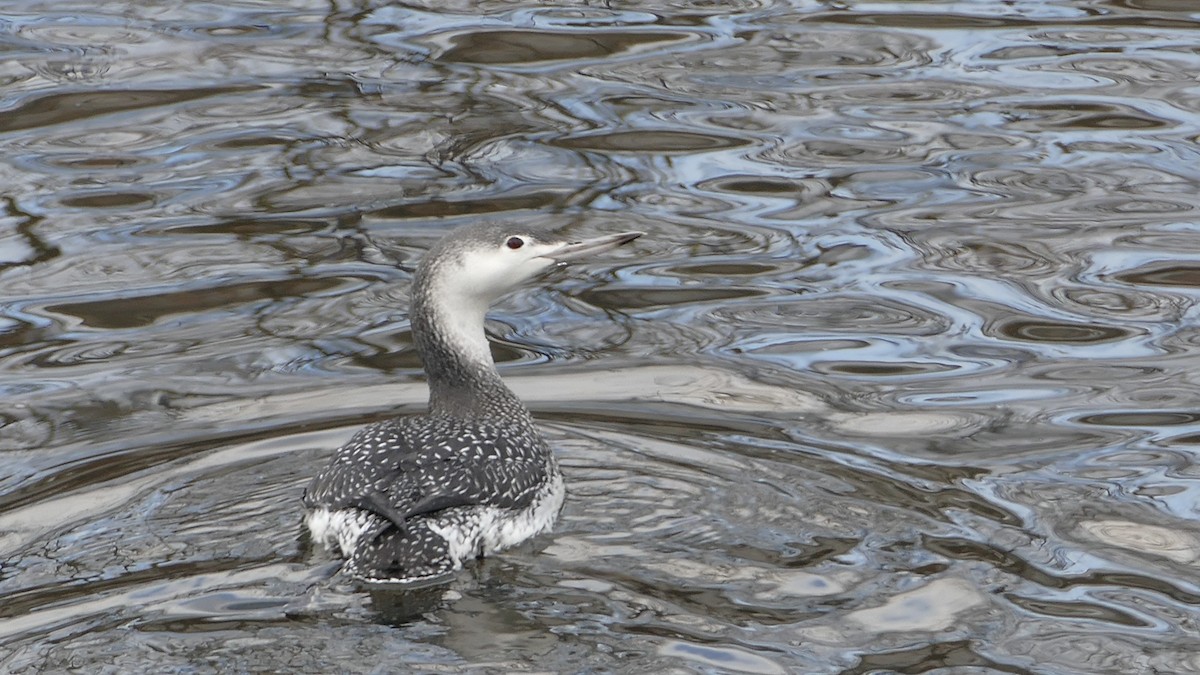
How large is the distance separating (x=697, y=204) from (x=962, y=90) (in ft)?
7.97


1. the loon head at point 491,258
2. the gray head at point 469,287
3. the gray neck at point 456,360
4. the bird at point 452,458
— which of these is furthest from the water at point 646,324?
the loon head at point 491,258

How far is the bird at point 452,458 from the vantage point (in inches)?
238

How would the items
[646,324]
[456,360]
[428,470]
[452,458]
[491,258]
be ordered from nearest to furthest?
[428,470] < [452,458] < [491,258] < [456,360] < [646,324]

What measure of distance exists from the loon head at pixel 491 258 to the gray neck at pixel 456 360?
0.05 meters

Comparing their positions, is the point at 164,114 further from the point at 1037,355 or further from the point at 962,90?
the point at 1037,355

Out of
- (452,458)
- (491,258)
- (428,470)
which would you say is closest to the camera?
(428,470)

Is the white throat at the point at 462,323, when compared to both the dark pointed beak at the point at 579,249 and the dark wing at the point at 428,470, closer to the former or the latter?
the dark pointed beak at the point at 579,249

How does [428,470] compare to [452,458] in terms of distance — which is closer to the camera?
[428,470]

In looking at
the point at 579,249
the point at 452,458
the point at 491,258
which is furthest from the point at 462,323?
the point at 452,458

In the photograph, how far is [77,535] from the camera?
21.1 ft

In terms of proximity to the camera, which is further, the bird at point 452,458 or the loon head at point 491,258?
the loon head at point 491,258

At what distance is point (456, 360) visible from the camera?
722cm

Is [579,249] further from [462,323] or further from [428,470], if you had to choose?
[428,470]

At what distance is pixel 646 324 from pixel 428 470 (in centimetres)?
258
